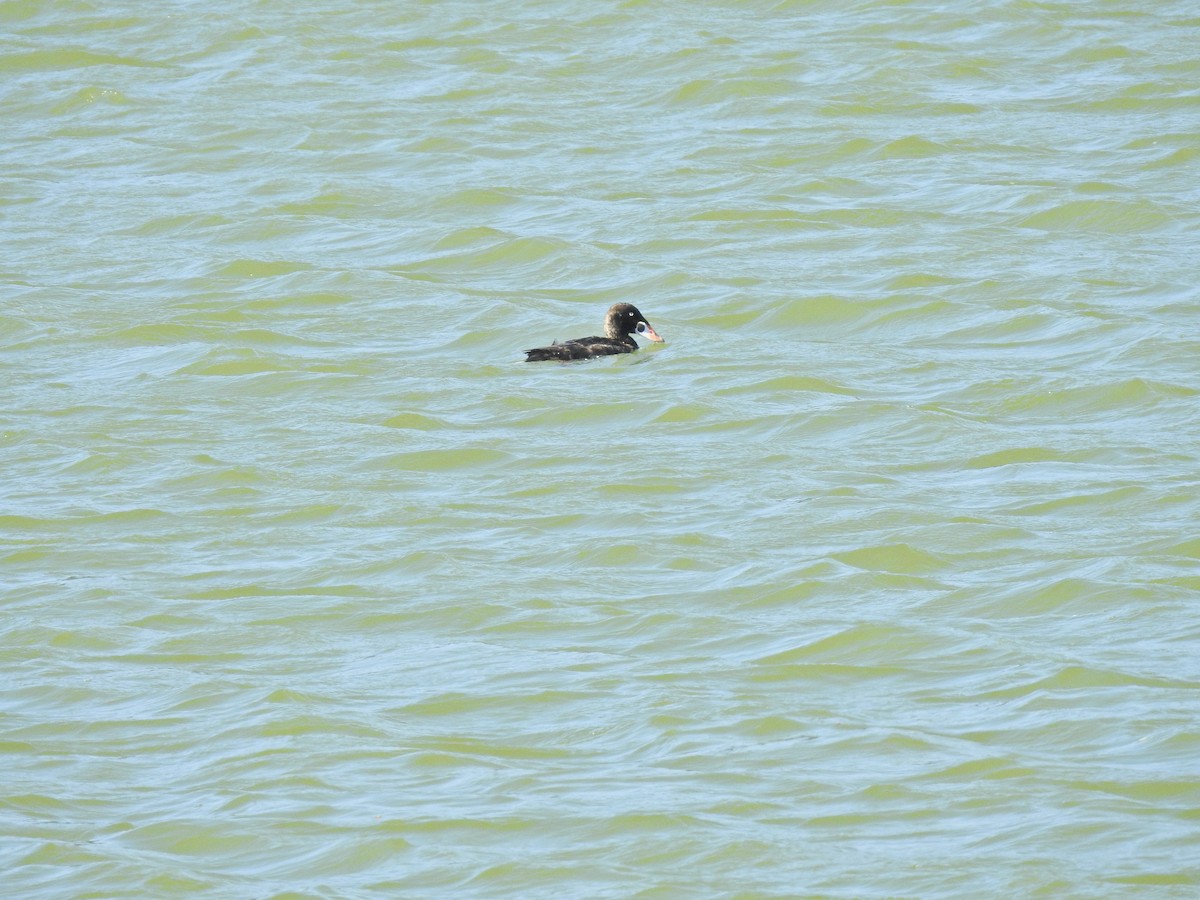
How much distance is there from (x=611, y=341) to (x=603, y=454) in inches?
69.7

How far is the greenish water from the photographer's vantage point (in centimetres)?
652

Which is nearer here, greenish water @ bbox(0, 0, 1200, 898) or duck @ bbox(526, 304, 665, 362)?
greenish water @ bbox(0, 0, 1200, 898)

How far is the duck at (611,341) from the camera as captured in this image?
1172 cm

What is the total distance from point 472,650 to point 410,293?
18.4 ft

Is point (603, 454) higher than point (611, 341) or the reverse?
the reverse

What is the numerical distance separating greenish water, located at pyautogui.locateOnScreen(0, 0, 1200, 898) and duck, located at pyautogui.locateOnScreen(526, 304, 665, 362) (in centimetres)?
10

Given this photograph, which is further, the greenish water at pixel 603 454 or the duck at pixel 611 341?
the duck at pixel 611 341

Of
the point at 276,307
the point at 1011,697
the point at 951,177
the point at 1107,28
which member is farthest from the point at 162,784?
the point at 1107,28

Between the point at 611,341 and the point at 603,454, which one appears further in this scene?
the point at 611,341

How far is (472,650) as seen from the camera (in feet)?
26.1

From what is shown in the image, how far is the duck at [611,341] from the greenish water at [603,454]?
100mm

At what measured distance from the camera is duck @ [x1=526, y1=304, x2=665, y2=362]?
11719 millimetres

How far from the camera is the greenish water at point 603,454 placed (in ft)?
21.4

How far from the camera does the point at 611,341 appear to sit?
12.0m
